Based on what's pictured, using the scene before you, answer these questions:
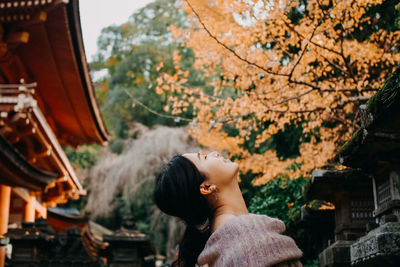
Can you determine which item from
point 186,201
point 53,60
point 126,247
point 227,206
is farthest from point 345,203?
point 53,60

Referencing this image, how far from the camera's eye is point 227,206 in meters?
2.49

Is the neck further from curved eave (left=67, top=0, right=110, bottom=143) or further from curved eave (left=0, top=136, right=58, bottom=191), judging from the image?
curved eave (left=67, top=0, right=110, bottom=143)

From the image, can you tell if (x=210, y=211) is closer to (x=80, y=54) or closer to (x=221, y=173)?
(x=221, y=173)

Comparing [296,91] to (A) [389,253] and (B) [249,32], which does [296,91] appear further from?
(A) [389,253]

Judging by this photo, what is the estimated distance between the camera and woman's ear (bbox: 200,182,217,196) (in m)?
2.48

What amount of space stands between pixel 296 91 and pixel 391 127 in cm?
304

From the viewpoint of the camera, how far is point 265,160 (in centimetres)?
994

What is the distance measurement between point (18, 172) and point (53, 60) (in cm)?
450

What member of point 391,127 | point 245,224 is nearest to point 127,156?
point 391,127

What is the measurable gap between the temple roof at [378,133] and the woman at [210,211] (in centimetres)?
190

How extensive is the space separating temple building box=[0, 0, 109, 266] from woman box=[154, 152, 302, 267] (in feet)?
20.8

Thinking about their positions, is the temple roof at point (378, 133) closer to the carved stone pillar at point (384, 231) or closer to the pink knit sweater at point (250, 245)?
the carved stone pillar at point (384, 231)

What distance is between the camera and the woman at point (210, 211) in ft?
7.21

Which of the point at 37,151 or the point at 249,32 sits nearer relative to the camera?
the point at 249,32
